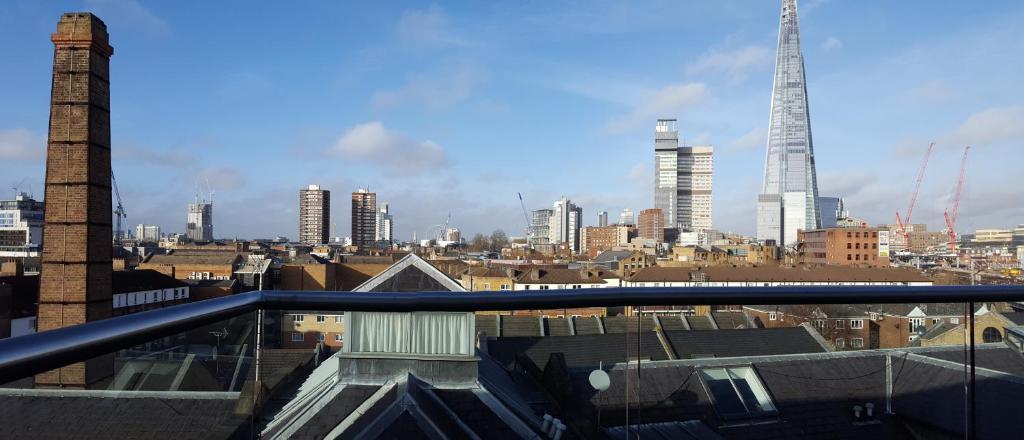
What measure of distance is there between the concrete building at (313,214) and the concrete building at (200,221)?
1117 inches

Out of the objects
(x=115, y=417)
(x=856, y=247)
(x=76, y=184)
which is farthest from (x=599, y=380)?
(x=856, y=247)

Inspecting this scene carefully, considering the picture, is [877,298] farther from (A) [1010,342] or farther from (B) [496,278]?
(B) [496,278]

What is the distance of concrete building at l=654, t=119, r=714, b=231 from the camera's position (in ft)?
604

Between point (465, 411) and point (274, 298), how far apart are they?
32.0 inches

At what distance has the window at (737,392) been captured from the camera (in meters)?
2.27

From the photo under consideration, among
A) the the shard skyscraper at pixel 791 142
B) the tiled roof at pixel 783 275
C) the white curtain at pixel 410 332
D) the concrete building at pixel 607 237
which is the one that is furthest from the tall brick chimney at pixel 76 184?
the the shard skyscraper at pixel 791 142

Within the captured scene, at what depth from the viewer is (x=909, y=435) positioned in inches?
87.5

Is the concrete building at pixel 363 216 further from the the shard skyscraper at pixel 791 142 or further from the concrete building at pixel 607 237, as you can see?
the the shard skyscraper at pixel 791 142

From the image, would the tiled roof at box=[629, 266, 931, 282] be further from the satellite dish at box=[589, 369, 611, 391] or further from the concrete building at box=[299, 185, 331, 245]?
the concrete building at box=[299, 185, 331, 245]

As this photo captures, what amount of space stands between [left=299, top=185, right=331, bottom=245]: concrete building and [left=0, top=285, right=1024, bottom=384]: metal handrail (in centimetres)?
16107

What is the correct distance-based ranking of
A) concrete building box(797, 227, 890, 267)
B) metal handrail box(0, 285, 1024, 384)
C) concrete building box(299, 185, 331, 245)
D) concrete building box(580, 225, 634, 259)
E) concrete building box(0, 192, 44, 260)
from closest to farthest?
metal handrail box(0, 285, 1024, 384)
concrete building box(797, 227, 890, 267)
concrete building box(0, 192, 44, 260)
concrete building box(580, 225, 634, 259)
concrete building box(299, 185, 331, 245)

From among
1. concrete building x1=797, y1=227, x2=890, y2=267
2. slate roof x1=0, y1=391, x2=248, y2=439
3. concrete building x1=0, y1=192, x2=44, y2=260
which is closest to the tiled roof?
concrete building x1=797, y1=227, x2=890, y2=267

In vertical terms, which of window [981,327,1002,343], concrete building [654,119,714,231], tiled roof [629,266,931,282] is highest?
concrete building [654,119,714,231]

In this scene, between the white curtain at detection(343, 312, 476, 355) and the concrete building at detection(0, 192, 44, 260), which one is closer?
the white curtain at detection(343, 312, 476, 355)
